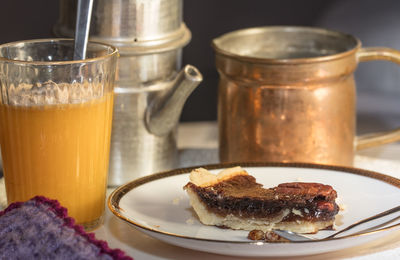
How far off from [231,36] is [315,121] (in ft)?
0.65

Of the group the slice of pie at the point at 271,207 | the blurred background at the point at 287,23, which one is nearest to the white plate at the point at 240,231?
the slice of pie at the point at 271,207

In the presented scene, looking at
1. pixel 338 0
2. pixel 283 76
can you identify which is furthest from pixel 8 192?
pixel 338 0

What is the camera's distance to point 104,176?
756mm

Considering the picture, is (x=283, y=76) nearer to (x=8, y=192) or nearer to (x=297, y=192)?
(x=297, y=192)

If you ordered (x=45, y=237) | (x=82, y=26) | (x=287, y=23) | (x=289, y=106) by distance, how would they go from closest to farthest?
(x=45, y=237), (x=82, y=26), (x=289, y=106), (x=287, y=23)

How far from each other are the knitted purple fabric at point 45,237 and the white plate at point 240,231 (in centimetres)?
7

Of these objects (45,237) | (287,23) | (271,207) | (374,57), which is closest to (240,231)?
(271,207)

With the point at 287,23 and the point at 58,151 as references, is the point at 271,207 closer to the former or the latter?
the point at 58,151

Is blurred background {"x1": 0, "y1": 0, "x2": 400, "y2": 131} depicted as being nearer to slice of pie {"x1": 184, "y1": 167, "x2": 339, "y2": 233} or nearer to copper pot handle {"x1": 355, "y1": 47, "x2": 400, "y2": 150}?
copper pot handle {"x1": 355, "y1": 47, "x2": 400, "y2": 150}

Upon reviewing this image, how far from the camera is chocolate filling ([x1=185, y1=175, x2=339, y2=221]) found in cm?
69

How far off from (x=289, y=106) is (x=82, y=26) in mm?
291

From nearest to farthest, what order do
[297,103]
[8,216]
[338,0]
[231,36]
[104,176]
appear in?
[8,216] → [104,176] → [297,103] → [231,36] → [338,0]

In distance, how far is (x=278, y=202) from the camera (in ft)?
2.26

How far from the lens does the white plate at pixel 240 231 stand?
620mm
